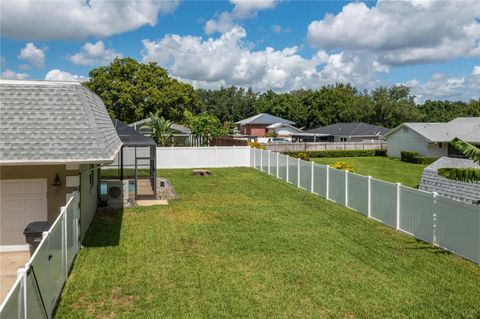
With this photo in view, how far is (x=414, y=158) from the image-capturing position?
38.9 meters

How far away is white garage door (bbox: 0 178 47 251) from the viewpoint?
10586 mm

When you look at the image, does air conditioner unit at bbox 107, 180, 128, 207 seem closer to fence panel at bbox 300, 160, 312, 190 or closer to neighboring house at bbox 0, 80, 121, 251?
neighboring house at bbox 0, 80, 121, 251

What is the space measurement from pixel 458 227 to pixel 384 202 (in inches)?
142

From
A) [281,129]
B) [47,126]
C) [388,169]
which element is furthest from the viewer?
[281,129]

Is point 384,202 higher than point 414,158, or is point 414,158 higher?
point 414,158

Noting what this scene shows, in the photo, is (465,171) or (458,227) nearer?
(465,171)

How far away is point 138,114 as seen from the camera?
5259 cm

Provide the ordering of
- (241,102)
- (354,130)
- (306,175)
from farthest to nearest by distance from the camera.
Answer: (241,102) < (354,130) < (306,175)

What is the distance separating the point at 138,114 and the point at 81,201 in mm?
42658

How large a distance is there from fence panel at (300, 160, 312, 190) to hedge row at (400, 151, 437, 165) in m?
20.9

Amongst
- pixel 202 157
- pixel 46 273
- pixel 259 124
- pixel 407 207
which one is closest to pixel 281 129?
pixel 259 124

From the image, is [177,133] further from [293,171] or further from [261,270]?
[261,270]

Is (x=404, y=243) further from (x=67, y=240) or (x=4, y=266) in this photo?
(x=4, y=266)

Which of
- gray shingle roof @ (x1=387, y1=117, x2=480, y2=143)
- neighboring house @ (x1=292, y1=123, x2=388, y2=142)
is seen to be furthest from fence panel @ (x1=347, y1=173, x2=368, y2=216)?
neighboring house @ (x1=292, y1=123, x2=388, y2=142)
